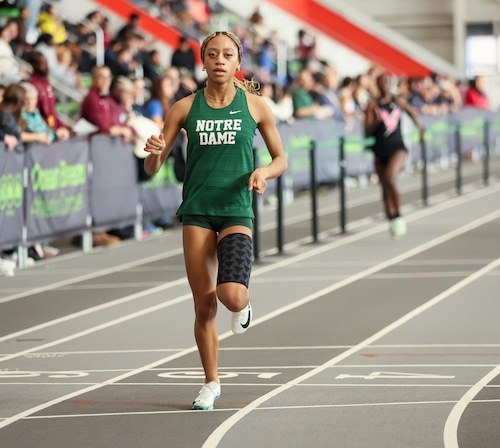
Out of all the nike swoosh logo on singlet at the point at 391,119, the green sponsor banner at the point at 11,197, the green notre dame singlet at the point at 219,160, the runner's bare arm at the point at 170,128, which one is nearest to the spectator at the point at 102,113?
the green sponsor banner at the point at 11,197

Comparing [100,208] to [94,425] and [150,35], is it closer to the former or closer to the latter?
[94,425]

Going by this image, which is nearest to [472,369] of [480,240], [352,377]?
[352,377]

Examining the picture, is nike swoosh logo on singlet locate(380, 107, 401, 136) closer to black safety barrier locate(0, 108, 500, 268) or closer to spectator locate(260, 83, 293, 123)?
→ black safety barrier locate(0, 108, 500, 268)

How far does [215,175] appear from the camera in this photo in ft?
28.0

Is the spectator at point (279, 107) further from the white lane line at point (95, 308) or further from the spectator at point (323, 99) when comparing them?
the white lane line at point (95, 308)

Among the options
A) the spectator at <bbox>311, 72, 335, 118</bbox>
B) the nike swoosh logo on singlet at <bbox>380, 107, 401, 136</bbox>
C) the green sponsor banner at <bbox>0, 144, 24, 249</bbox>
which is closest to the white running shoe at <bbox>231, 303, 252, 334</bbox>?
the green sponsor banner at <bbox>0, 144, 24, 249</bbox>

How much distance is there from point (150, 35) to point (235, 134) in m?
24.1

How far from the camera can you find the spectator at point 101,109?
18.8 meters

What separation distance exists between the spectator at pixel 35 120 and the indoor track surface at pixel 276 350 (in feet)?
4.52

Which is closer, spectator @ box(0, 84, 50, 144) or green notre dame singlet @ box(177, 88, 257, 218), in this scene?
green notre dame singlet @ box(177, 88, 257, 218)

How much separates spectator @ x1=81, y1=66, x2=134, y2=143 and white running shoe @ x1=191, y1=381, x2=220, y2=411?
10299 millimetres

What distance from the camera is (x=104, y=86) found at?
61.9ft

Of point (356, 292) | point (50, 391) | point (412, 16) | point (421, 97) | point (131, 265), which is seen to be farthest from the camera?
point (412, 16)

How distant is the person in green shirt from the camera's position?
847 centimetres
